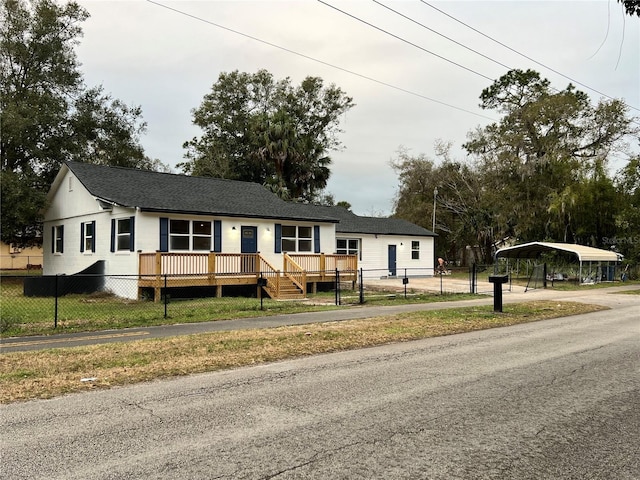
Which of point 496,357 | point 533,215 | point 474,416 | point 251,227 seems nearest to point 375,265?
point 251,227

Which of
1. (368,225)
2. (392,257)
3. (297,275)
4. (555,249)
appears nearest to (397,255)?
(392,257)

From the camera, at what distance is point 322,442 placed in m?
4.43

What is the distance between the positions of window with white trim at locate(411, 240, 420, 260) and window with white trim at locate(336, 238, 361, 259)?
16.6 ft

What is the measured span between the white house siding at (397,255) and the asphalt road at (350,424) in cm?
2385

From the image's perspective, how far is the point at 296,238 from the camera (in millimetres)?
24953

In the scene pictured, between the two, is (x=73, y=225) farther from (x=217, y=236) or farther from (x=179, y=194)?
(x=217, y=236)

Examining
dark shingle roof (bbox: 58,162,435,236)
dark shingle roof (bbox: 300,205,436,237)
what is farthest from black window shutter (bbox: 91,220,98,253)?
dark shingle roof (bbox: 300,205,436,237)

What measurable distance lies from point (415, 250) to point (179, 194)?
717 inches

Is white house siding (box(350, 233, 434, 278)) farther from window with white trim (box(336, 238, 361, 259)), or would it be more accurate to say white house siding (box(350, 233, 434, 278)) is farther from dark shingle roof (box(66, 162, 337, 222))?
dark shingle roof (box(66, 162, 337, 222))

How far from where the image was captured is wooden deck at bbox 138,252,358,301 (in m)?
19.1

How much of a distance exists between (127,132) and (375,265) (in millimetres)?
18801

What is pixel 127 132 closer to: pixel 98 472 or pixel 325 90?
pixel 325 90

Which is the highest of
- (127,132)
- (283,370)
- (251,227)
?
(127,132)

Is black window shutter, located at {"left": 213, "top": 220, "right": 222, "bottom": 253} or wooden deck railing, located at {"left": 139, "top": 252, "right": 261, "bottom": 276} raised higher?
black window shutter, located at {"left": 213, "top": 220, "right": 222, "bottom": 253}
